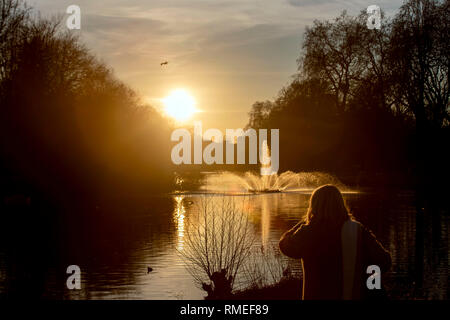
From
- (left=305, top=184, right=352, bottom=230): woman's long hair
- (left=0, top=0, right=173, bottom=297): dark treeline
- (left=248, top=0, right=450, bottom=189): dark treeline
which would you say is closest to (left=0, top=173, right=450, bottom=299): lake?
(left=0, top=0, right=173, bottom=297): dark treeline

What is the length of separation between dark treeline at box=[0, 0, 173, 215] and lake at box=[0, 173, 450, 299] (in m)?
9.47

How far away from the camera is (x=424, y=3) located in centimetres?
5450

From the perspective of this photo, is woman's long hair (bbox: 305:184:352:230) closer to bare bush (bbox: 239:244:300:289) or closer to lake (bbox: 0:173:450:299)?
→ lake (bbox: 0:173:450:299)

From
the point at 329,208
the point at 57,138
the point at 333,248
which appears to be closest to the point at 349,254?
the point at 333,248

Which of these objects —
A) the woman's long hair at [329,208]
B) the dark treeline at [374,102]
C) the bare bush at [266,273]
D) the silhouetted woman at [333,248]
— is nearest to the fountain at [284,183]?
the dark treeline at [374,102]

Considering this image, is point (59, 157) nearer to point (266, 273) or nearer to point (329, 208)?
point (266, 273)

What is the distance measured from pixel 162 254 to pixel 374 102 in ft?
Answer: 156

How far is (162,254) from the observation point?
21.3m

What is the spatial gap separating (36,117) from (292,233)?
39.2 m

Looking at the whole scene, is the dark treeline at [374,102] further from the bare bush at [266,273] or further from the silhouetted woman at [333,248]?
the silhouetted woman at [333,248]

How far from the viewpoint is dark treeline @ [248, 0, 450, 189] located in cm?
5528

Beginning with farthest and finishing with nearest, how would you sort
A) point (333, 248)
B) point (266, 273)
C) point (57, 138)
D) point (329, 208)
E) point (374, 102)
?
point (374, 102) → point (57, 138) → point (266, 273) → point (333, 248) → point (329, 208)
